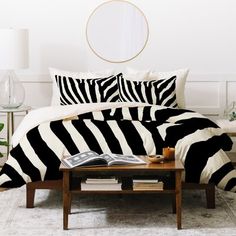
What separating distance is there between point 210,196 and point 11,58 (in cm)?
222

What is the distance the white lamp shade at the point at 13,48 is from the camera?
5.11m

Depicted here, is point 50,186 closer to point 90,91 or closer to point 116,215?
point 116,215

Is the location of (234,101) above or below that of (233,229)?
above

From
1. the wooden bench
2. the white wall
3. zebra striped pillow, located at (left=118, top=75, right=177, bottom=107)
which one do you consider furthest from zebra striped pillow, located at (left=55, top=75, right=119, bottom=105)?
the wooden bench

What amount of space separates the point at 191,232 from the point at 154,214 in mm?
420

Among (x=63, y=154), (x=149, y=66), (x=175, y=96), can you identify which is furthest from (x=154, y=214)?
(x=149, y=66)

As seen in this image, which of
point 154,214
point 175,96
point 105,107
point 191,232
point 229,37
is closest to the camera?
point 191,232

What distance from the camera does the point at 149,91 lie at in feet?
16.3

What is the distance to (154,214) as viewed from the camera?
3871 millimetres

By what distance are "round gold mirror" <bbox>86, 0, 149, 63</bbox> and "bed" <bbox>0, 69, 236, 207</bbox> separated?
4.73 feet

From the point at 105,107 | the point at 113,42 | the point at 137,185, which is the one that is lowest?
the point at 137,185

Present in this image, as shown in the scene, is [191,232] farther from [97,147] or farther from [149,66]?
[149,66]

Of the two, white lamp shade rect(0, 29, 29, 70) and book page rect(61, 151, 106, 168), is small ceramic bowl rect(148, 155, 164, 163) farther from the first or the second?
white lamp shade rect(0, 29, 29, 70)

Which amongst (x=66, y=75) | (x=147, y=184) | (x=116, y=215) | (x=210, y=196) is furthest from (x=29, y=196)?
(x=66, y=75)
